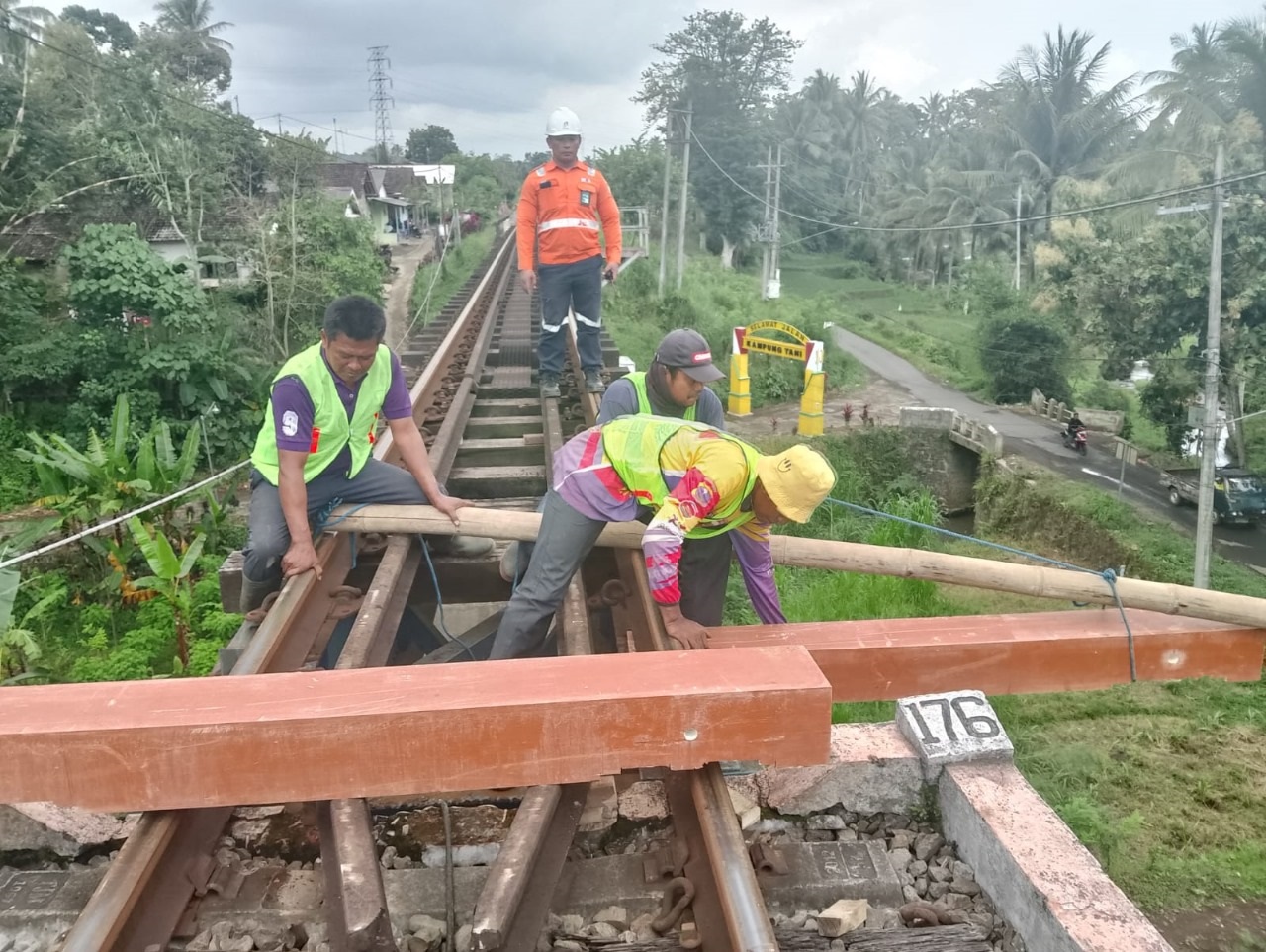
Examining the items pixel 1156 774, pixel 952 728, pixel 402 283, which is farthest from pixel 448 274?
pixel 952 728

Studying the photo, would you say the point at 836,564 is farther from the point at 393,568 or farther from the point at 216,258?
the point at 216,258

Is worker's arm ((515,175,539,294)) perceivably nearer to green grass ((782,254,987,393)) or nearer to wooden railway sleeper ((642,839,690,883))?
wooden railway sleeper ((642,839,690,883))

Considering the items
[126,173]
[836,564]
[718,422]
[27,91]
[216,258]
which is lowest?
[836,564]

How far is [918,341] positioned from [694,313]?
15.4 m

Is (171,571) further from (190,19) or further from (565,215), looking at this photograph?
(190,19)

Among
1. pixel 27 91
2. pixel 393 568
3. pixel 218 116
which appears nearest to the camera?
pixel 393 568

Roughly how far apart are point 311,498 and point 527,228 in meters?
3.23

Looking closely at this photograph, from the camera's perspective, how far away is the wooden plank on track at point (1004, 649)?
302 cm

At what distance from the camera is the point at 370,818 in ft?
7.57

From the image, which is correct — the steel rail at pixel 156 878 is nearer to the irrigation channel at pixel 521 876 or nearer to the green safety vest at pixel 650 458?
the irrigation channel at pixel 521 876

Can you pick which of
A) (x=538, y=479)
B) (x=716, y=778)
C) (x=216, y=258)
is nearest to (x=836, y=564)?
(x=716, y=778)

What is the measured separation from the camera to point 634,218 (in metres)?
→ 45.6

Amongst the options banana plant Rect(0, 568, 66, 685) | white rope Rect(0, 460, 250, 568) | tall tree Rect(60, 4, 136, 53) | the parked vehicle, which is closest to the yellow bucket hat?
white rope Rect(0, 460, 250, 568)

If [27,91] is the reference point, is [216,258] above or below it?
below
